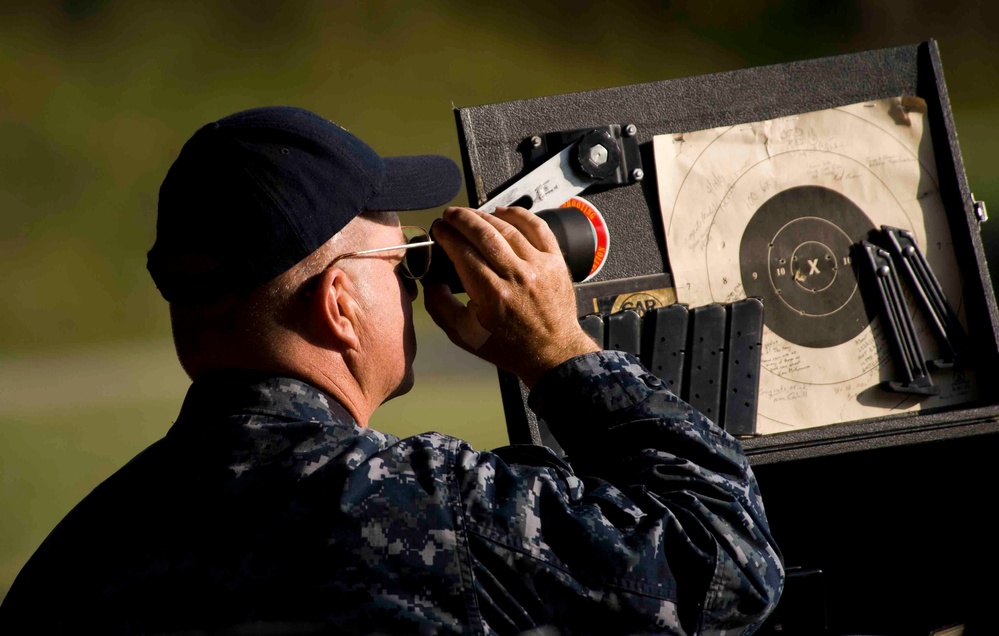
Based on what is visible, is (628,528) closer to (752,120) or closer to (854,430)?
(854,430)

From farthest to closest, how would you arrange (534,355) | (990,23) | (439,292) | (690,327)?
(990,23) < (690,327) < (439,292) < (534,355)

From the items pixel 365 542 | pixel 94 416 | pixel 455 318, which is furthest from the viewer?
pixel 94 416

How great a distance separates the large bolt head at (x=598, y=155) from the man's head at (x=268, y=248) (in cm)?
45

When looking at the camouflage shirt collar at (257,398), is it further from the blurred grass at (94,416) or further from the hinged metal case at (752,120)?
the blurred grass at (94,416)

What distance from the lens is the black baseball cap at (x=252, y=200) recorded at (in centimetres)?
79

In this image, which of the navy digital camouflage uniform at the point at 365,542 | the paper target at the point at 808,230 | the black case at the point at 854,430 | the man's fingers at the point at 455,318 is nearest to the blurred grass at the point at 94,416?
the black case at the point at 854,430

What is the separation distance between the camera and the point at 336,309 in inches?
31.8

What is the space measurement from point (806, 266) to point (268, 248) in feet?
2.70

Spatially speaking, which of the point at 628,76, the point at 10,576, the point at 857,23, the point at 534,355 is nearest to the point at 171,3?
the point at 628,76

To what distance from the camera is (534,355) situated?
889 mm

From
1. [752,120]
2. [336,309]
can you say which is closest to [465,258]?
[336,309]

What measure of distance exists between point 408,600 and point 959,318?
0.99m

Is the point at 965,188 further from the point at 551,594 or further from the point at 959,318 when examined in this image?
the point at 551,594

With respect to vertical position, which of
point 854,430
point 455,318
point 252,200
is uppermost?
point 252,200
